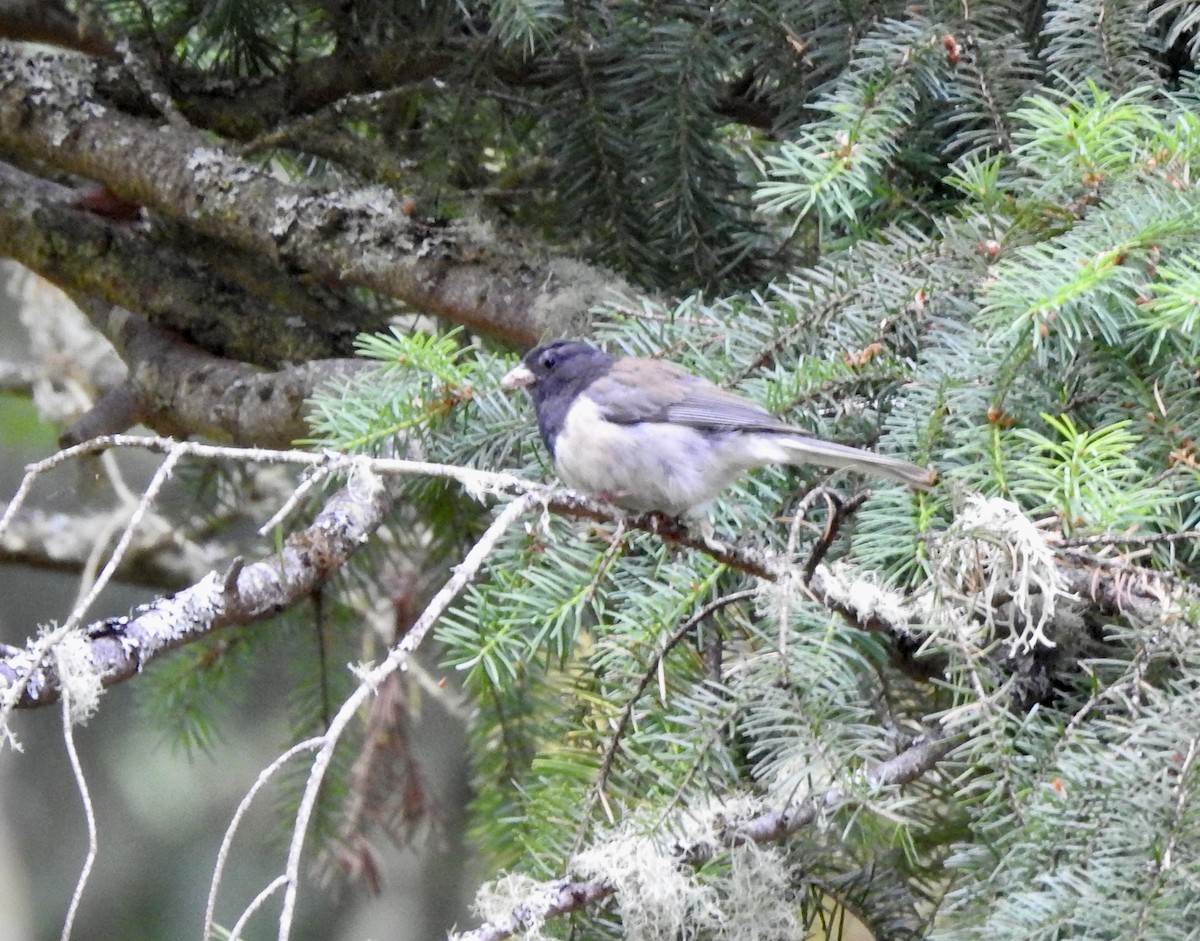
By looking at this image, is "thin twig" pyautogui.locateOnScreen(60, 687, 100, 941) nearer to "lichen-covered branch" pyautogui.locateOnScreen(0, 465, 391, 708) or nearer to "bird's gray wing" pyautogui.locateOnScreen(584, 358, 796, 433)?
"lichen-covered branch" pyautogui.locateOnScreen(0, 465, 391, 708)

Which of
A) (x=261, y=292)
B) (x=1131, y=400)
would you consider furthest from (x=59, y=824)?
(x=1131, y=400)

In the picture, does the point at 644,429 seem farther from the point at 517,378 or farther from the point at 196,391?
the point at 196,391

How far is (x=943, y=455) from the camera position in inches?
46.4

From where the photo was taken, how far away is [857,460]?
1.24m

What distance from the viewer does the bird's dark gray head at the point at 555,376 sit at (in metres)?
1.55

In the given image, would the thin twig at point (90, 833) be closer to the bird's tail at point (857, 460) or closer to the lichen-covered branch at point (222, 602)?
the lichen-covered branch at point (222, 602)

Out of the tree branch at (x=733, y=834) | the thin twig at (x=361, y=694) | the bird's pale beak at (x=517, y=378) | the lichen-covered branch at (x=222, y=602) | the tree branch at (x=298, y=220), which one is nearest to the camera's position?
the thin twig at (x=361, y=694)

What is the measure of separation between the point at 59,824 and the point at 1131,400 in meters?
3.00

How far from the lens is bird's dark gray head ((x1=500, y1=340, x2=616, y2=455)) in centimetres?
155

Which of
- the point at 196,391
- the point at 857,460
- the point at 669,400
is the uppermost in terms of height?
the point at 857,460

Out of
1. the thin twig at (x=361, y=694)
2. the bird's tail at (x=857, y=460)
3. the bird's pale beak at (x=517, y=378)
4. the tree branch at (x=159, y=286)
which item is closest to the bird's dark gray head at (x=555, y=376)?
the bird's pale beak at (x=517, y=378)

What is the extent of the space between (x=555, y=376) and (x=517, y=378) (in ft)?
0.35

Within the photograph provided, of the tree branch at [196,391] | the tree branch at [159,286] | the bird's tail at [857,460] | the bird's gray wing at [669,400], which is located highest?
the bird's tail at [857,460]

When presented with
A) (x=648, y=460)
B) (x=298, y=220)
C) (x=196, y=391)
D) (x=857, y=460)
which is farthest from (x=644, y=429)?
(x=196, y=391)
